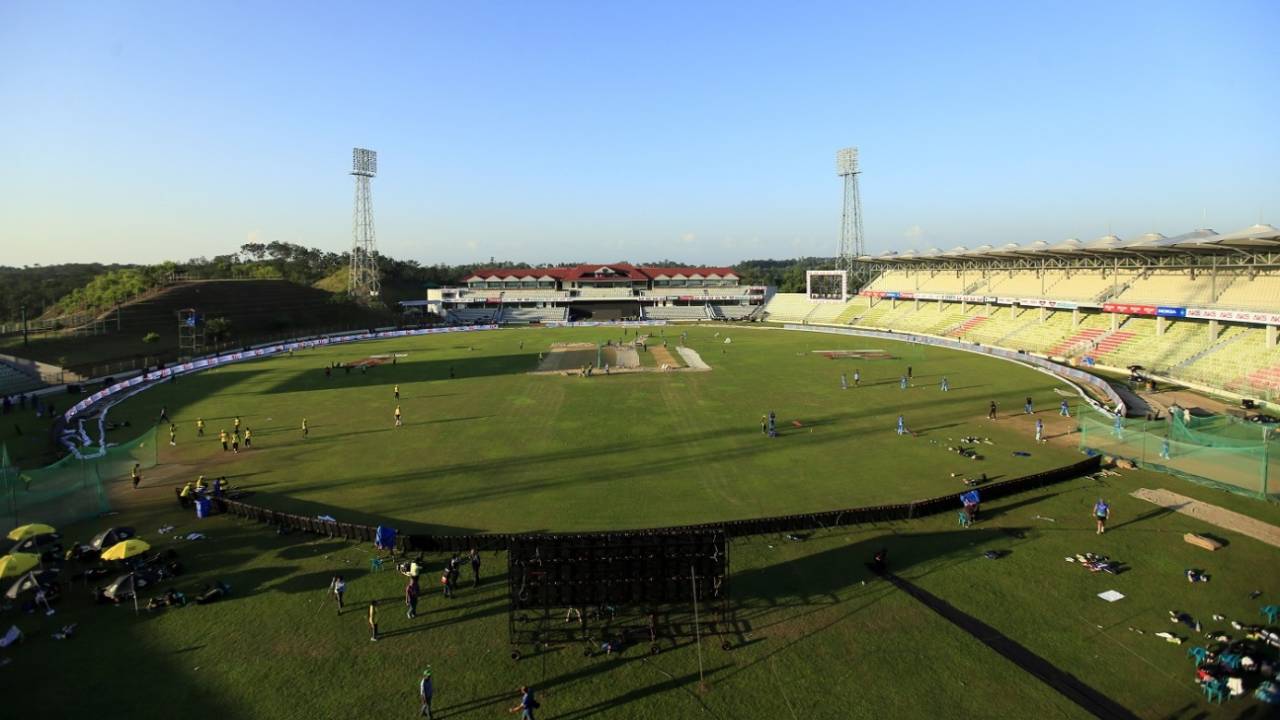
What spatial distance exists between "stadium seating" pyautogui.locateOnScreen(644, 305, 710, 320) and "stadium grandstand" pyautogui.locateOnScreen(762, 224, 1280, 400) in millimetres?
32902

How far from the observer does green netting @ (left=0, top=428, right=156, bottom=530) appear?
20.0m

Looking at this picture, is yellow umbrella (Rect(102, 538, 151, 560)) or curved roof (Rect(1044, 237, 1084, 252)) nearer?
yellow umbrella (Rect(102, 538, 151, 560))

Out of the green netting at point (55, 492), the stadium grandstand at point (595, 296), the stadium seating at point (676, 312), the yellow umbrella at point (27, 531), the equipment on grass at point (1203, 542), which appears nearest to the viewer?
the yellow umbrella at point (27, 531)

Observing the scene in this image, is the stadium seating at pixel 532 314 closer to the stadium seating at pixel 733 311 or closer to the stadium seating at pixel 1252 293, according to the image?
the stadium seating at pixel 733 311

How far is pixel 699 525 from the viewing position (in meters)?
19.2

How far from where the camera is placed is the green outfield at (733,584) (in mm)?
12891

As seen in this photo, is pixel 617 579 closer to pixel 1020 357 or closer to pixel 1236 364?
pixel 1236 364

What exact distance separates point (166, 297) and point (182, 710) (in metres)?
90.5

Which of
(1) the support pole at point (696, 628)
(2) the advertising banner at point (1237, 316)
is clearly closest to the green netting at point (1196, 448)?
(2) the advertising banner at point (1237, 316)

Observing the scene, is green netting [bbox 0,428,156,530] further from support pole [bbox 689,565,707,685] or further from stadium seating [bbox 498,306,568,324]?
stadium seating [bbox 498,306,568,324]

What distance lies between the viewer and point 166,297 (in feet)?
276

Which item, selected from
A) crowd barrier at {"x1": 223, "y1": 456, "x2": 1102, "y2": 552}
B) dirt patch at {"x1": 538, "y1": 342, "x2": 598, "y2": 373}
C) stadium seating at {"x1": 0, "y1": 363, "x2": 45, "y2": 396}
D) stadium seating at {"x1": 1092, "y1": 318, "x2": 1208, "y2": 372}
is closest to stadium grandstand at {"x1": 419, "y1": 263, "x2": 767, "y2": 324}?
dirt patch at {"x1": 538, "y1": 342, "x2": 598, "y2": 373}

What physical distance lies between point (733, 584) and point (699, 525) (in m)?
2.46

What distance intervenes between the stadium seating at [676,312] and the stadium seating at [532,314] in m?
16.1
